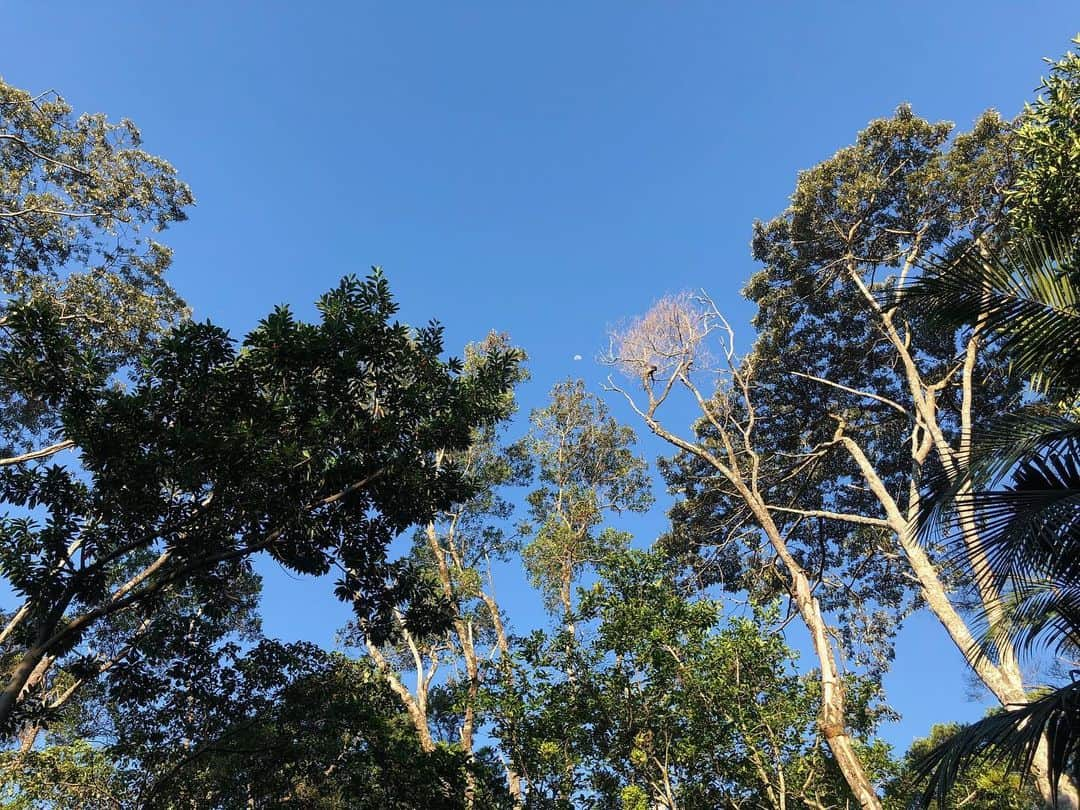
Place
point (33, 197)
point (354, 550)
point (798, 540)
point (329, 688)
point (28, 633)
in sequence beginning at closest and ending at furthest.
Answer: point (28, 633), point (354, 550), point (329, 688), point (33, 197), point (798, 540)

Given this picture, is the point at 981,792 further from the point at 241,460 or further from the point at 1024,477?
the point at 241,460

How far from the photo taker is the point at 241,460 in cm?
645

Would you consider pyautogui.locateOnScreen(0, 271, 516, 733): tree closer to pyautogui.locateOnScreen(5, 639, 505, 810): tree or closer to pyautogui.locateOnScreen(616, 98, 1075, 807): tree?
pyautogui.locateOnScreen(5, 639, 505, 810): tree

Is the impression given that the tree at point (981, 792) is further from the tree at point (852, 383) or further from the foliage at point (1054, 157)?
the foliage at point (1054, 157)

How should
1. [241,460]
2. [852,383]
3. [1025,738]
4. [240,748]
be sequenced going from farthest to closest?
[852,383], [240,748], [241,460], [1025,738]

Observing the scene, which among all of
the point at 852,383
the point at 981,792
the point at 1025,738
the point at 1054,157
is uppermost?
the point at 852,383

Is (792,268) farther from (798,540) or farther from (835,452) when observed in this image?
(798,540)

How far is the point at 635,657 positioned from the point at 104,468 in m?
7.27

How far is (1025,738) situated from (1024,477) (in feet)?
5.52

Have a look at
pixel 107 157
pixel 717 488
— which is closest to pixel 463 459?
pixel 717 488

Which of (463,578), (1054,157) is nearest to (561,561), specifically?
(463,578)

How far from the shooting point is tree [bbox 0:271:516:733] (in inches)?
244

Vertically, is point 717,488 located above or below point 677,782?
above

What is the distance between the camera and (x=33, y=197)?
12.5 meters
